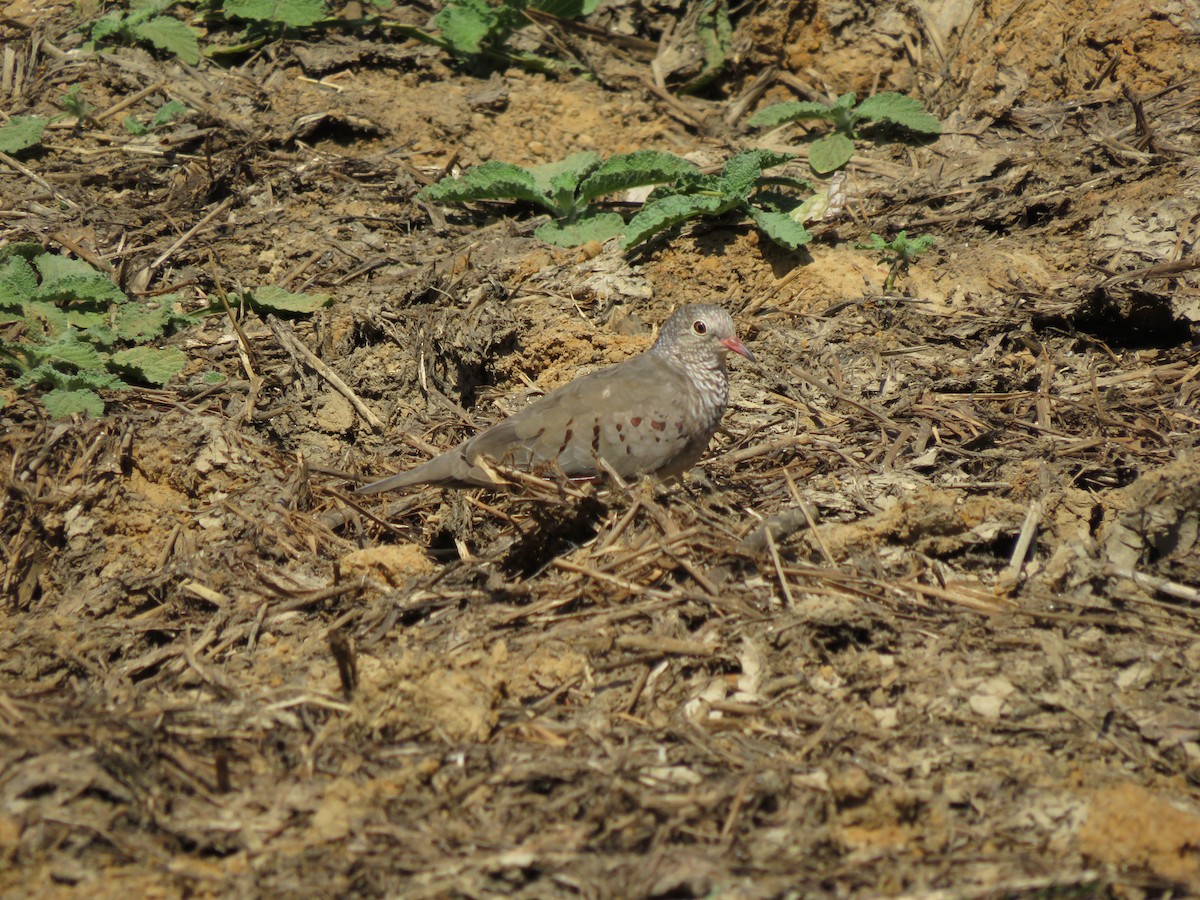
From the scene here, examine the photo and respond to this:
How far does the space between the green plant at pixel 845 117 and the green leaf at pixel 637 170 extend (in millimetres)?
797

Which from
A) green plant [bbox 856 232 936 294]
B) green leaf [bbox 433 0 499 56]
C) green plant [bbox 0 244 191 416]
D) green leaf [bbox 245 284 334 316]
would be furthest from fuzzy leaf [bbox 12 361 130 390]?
green plant [bbox 856 232 936 294]

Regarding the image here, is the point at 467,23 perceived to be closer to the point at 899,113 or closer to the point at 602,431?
the point at 899,113

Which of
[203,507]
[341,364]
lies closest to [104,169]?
[341,364]

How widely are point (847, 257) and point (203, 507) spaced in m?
3.46

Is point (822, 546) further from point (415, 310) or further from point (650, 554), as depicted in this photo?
point (415, 310)

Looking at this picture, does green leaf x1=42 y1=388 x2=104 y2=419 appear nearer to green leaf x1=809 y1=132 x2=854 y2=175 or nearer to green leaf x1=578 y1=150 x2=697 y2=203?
green leaf x1=578 y1=150 x2=697 y2=203

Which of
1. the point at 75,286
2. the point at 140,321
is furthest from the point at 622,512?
the point at 75,286

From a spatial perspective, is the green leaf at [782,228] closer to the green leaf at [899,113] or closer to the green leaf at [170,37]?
the green leaf at [899,113]

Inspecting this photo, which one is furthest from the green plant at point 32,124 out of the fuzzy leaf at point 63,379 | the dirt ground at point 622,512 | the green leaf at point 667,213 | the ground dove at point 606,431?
the ground dove at point 606,431

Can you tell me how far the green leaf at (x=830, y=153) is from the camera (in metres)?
6.81

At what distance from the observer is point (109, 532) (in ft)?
16.0

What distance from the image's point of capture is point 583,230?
662 cm

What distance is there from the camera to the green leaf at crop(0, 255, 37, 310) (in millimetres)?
5727

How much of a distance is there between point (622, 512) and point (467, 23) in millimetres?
4495
